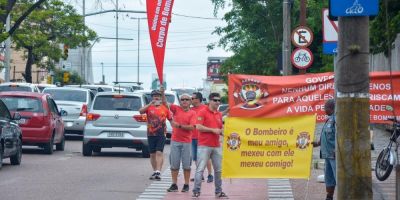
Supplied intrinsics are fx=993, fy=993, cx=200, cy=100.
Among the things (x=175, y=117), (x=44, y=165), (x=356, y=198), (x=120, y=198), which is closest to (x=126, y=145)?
(x=44, y=165)

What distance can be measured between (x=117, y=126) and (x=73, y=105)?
6993 millimetres

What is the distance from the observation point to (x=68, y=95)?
33.1m

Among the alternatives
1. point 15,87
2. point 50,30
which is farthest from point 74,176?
point 50,30

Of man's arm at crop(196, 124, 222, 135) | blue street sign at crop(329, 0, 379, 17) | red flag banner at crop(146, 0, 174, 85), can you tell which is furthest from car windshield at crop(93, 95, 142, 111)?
blue street sign at crop(329, 0, 379, 17)

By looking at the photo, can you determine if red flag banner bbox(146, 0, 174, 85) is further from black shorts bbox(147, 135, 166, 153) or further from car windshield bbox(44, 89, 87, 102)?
car windshield bbox(44, 89, 87, 102)

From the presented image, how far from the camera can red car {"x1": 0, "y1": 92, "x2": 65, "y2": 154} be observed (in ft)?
83.4

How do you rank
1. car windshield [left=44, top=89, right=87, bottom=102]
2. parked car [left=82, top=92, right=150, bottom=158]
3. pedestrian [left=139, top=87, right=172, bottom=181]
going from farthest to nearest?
1. car windshield [left=44, top=89, right=87, bottom=102]
2. parked car [left=82, top=92, right=150, bottom=158]
3. pedestrian [left=139, top=87, right=172, bottom=181]

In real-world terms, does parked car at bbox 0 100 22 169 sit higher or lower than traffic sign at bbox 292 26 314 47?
lower

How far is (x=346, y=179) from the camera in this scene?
28.4ft

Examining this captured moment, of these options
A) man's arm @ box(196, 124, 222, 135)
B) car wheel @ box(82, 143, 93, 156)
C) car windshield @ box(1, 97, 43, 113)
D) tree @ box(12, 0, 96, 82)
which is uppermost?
tree @ box(12, 0, 96, 82)

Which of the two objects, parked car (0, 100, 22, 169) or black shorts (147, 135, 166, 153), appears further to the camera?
parked car (0, 100, 22, 169)

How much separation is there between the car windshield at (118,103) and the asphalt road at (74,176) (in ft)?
4.23

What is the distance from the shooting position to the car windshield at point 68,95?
32.8 m

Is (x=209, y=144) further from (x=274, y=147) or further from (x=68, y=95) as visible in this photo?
(x=68, y=95)
